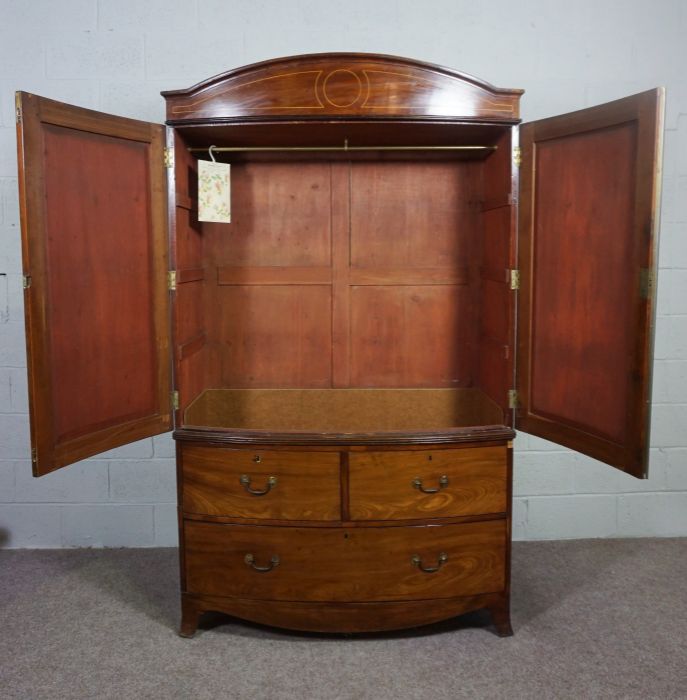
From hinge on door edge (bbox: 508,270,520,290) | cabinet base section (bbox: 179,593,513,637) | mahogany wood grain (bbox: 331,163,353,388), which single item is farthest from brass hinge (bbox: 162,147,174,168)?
cabinet base section (bbox: 179,593,513,637)

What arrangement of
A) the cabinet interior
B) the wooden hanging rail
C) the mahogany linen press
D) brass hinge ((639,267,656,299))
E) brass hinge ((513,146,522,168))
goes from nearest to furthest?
brass hinge ((639,267,656,299))
the mahogany linen press
brass hinge ((513,146,522,168))
the wooden hanging rail
the cabinet interior

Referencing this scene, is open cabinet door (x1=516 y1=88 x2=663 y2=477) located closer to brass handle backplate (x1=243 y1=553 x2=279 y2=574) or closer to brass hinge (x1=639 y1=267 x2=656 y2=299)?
brass hinge (x1=639 y1=267 x2=656 y2=299)

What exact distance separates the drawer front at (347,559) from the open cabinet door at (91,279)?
0.45m

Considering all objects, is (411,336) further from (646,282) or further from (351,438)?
(646,282)

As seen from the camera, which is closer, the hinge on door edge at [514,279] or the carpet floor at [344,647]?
the carpet floor at [344,647]

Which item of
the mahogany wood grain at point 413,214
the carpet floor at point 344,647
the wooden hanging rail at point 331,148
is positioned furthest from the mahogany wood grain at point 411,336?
the carpet floor at point 344,647

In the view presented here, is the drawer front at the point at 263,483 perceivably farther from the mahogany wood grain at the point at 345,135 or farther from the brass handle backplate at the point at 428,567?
the mahogany wood grain at the point at 345,135

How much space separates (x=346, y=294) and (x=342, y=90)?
0.78m

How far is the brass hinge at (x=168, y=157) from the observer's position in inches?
90.0

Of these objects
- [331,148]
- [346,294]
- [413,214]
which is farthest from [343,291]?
[331,148]

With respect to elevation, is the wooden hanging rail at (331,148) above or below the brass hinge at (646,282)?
above

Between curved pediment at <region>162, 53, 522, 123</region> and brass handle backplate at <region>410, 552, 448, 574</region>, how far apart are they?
1.33 m

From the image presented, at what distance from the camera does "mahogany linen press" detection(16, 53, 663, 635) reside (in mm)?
2049

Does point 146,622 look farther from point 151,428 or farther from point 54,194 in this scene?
point 54,194
